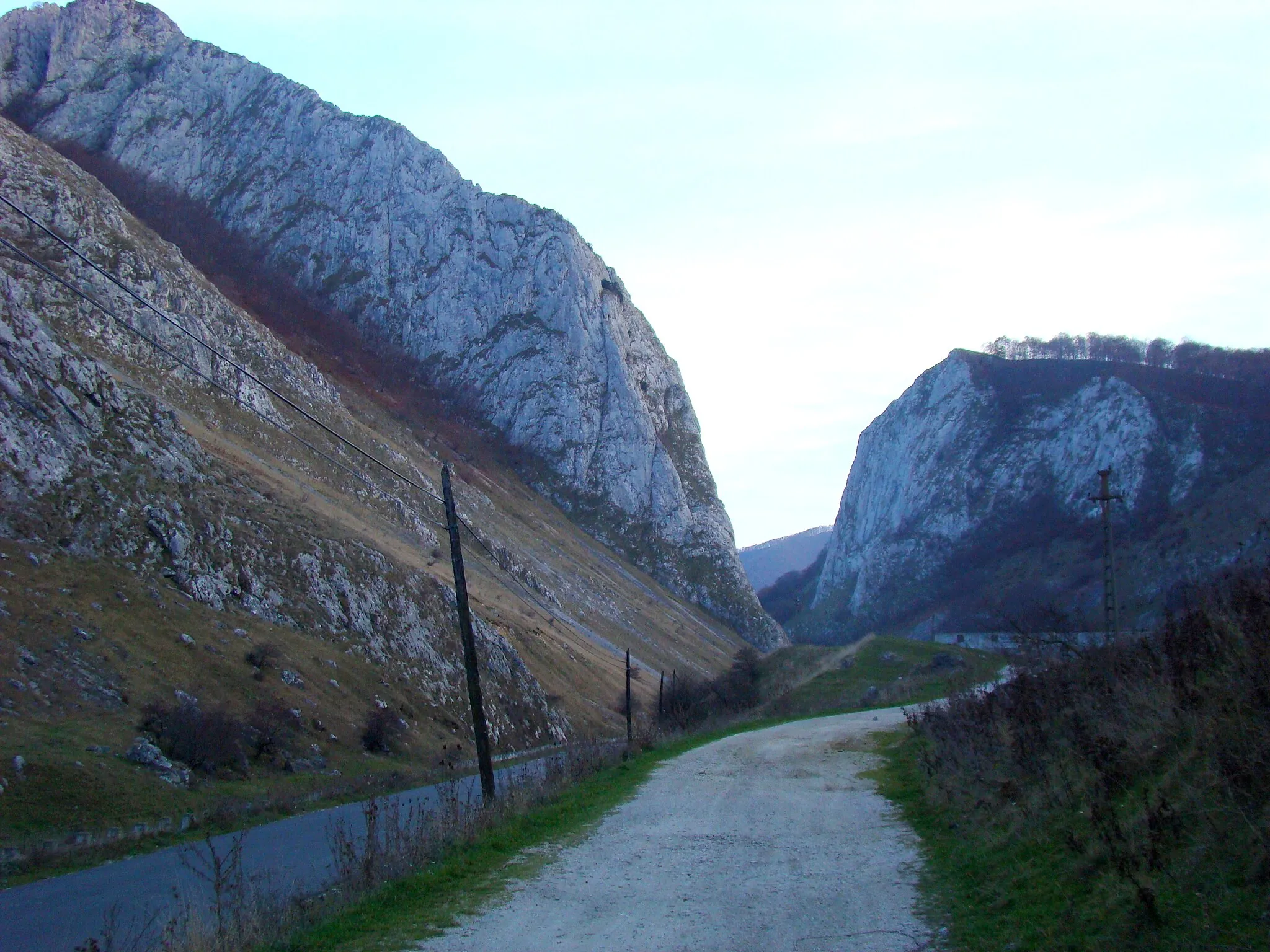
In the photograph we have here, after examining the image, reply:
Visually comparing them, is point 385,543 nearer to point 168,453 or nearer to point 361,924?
point 168,453

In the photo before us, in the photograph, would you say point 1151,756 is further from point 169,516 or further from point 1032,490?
point 1032,490

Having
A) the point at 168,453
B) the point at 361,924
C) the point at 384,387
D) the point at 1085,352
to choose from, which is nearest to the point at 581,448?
the point at 384,387

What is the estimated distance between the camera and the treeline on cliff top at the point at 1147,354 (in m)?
106

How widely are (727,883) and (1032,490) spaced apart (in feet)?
358

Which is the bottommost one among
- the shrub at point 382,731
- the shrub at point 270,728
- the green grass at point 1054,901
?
the shrub at point 382,731

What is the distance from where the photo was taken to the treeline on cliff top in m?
106

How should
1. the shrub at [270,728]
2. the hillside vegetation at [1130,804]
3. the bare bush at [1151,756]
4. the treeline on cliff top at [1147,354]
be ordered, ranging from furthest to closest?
the treeline on cliff top at [1147,354]
the shrub at [270,728]
the bare bush at [1151,756]
the hillside vegetation at [1130,804]

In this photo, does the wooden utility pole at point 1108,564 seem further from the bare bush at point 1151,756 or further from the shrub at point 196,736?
the shrub at point 196,736

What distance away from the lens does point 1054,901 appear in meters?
6.55

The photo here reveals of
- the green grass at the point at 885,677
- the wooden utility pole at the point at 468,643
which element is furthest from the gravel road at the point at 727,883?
the green grass at the point at 885,677

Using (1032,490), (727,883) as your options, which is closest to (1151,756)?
(727,883)

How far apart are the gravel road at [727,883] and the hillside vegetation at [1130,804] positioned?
68 centimetres

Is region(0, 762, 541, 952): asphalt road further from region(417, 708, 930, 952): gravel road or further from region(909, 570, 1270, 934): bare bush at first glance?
region(909, 570, 1270, 934): bare bush

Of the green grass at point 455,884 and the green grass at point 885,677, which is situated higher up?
the green grass at point 455,884
